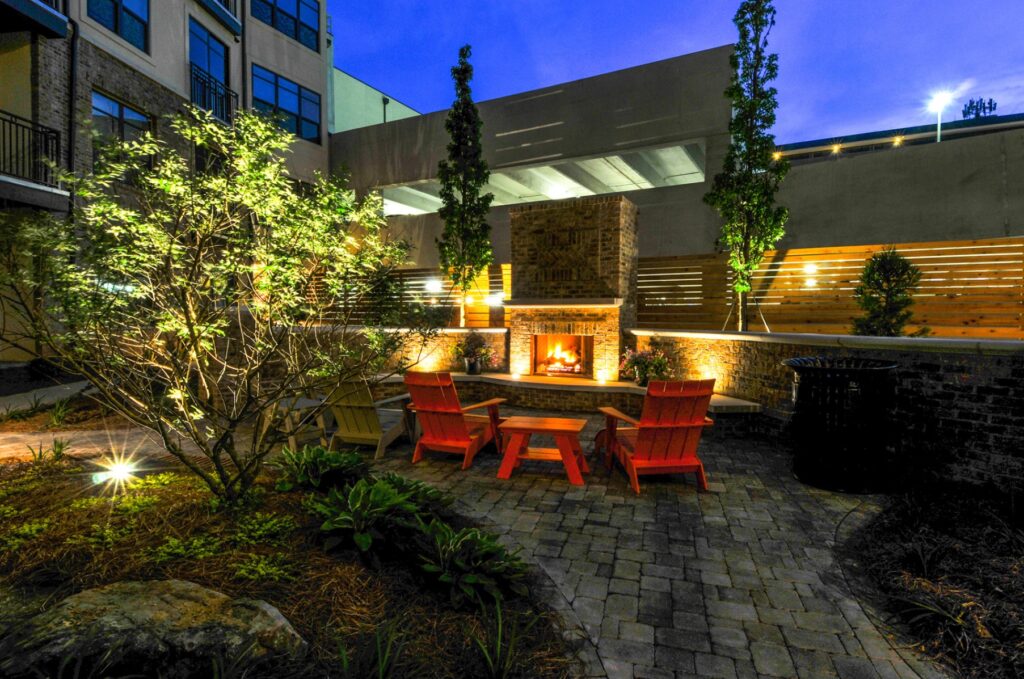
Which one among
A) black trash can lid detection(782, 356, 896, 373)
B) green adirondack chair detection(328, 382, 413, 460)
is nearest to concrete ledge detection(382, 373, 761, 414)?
green adirondack chair detection(328, 382, 413, 460)

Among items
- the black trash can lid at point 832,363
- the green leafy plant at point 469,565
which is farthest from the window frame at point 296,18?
the green leafy plant at point 469,565

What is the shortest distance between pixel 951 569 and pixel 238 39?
2179 centimetres

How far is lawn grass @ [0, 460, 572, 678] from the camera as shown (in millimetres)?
2363

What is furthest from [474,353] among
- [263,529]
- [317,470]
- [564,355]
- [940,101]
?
[940,101]

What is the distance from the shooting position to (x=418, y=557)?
3160mm

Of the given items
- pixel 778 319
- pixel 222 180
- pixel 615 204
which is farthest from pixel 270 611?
pixel 778 319

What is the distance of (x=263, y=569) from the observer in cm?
279

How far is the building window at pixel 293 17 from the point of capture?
17453mm

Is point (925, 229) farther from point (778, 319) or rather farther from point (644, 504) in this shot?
point (644, 504)

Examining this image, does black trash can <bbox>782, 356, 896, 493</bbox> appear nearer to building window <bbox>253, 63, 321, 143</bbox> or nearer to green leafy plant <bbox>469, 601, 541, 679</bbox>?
green leafy plant <bbox>469, 601, 541, 679</bbox>

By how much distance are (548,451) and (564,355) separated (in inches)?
198

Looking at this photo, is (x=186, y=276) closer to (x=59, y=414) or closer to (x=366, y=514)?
(x=366, y=514)

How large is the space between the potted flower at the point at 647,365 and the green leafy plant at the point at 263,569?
24.1 ft

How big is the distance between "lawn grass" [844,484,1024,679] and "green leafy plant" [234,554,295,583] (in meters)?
3.63
